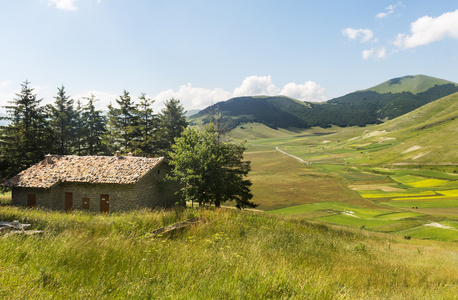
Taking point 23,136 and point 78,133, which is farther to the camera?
point 78,133

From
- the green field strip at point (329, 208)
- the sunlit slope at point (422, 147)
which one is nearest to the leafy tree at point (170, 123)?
the green field strip at point (329, 208)

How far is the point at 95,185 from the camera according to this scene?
89.8 ft

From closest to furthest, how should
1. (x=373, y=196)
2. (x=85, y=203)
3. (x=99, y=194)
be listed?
(x=99, y=194)
(x=85, y=203)
(x=373, y=196)

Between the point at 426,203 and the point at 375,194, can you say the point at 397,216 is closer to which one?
the point at 426,203

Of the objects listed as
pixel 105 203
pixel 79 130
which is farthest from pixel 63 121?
pixel 105 203

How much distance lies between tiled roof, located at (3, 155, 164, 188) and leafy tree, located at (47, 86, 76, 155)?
1326 centimetres

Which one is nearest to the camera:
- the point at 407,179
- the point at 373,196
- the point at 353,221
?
the point at 353,221

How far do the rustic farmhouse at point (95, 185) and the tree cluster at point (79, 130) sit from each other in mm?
8401

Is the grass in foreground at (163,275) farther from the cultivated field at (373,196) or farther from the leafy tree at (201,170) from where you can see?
the cultivated field at (373,196)

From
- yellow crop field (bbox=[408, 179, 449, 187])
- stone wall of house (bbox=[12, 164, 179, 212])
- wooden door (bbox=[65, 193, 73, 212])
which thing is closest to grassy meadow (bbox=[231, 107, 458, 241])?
yellow crop field (bbox=[408, 179, 449, 187])

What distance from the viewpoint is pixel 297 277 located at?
478 centimetres

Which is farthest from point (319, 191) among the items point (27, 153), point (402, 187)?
point (27, 153)

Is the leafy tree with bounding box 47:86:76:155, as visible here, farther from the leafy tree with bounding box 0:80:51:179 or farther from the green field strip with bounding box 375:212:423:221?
the green field strip with bounding box 375:212:423:221

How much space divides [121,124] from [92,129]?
6.88m
